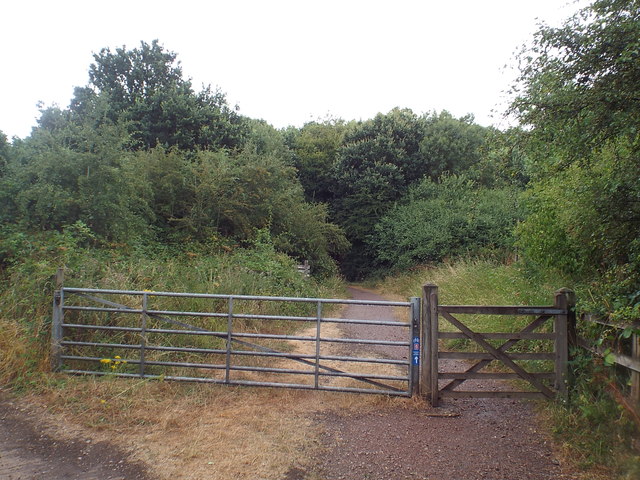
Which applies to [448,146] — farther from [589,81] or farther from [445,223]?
[589,81]

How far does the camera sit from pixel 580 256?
7145 mm

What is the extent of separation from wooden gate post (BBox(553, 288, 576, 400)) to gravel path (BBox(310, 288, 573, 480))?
0.53 m

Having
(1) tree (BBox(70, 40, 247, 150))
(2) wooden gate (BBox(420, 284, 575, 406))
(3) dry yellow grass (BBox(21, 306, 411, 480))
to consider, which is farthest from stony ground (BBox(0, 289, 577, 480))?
(1) tree (BBox(70, 40, 247, 150))

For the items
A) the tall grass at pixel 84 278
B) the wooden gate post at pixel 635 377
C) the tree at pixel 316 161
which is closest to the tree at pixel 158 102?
the tall grass at pixel 84 278

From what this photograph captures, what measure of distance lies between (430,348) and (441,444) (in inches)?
49.2

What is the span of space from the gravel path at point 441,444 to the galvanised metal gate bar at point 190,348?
573 mm

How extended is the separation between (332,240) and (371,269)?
19.9ft

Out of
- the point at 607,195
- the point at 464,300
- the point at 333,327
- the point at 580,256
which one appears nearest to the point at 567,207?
the point at 580,256

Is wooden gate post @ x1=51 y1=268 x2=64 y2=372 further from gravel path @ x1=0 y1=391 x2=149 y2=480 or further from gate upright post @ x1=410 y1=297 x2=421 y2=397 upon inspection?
gate upright post @ x1=410 y1=297 x2=421 y2=397

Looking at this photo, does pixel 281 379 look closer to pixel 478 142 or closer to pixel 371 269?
pixel 371 269

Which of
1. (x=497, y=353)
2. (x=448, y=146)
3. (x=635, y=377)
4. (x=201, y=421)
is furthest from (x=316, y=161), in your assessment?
(x=635, y=377)

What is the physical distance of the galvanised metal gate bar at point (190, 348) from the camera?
6.00 meters

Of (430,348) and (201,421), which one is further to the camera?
(430,348)

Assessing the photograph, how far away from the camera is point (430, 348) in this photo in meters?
5.75
